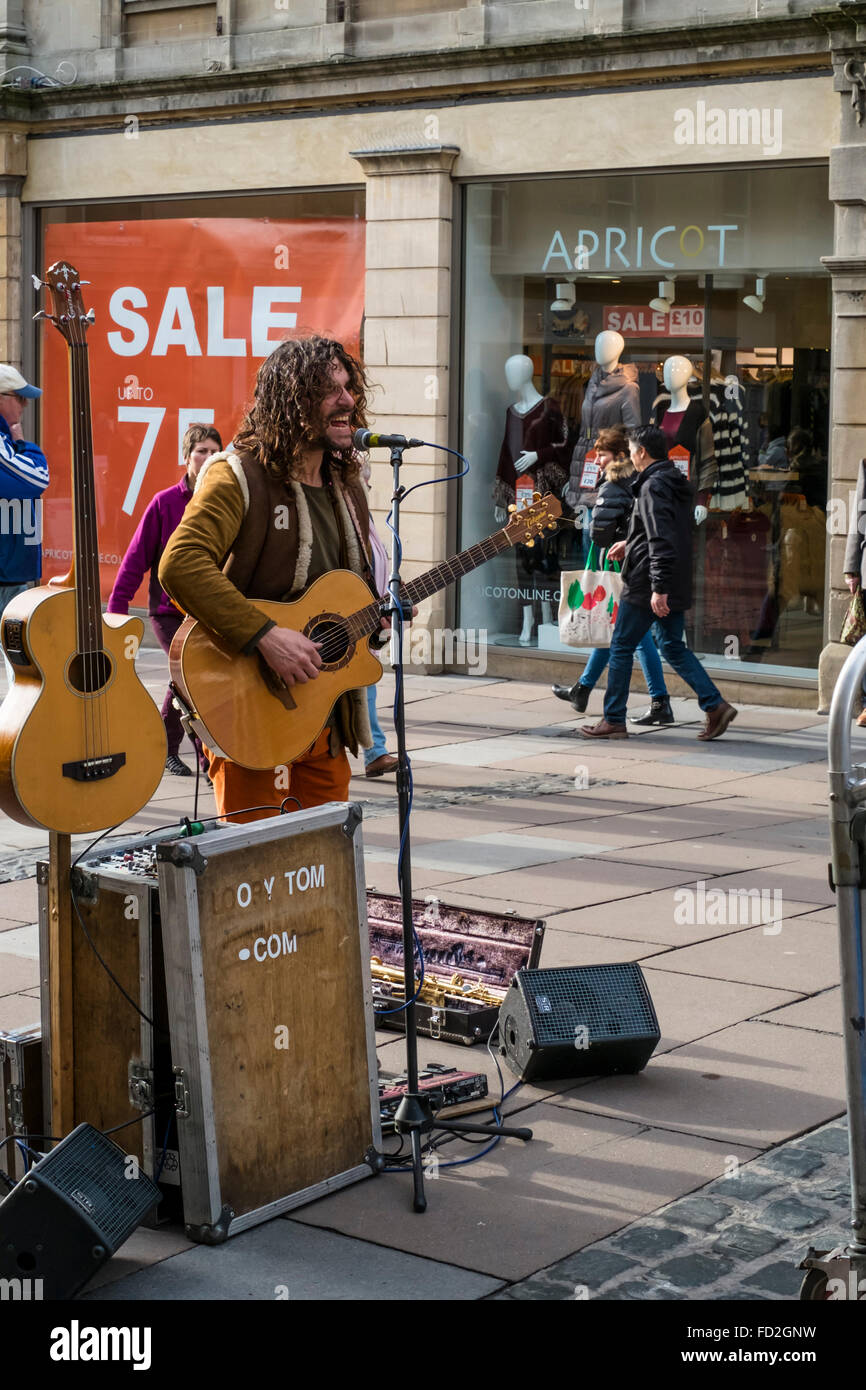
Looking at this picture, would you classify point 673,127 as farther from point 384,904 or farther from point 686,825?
point 384,904

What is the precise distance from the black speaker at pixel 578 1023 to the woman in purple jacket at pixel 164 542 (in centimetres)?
434

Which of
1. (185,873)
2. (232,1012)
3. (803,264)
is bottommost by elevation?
(232,1012)

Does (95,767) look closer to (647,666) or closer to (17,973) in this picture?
(17,973)

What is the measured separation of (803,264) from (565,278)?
6.67 ft

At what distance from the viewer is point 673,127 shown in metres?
12.7

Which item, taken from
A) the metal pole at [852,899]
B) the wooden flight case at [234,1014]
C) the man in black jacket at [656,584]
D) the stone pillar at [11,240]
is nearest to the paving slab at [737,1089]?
the wooden flight case at [234,1014]

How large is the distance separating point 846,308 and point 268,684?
25.2 feet

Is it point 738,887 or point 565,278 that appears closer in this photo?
point 738,887

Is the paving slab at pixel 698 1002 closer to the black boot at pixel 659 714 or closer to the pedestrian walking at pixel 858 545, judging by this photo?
the pedestrian walking at pixel 858 545

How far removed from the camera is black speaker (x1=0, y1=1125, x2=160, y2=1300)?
3.77 m

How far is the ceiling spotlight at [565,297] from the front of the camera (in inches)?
546

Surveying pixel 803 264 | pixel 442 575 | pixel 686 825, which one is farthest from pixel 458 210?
pixel 442 575

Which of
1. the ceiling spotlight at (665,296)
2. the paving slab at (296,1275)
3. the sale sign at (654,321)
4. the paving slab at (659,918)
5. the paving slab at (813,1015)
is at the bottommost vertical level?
the paving slab at (296,1275)

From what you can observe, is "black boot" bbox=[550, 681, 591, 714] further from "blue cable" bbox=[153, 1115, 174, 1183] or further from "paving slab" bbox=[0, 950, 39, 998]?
"blue cable" bbox=[153, 1115, 174, 1183]
